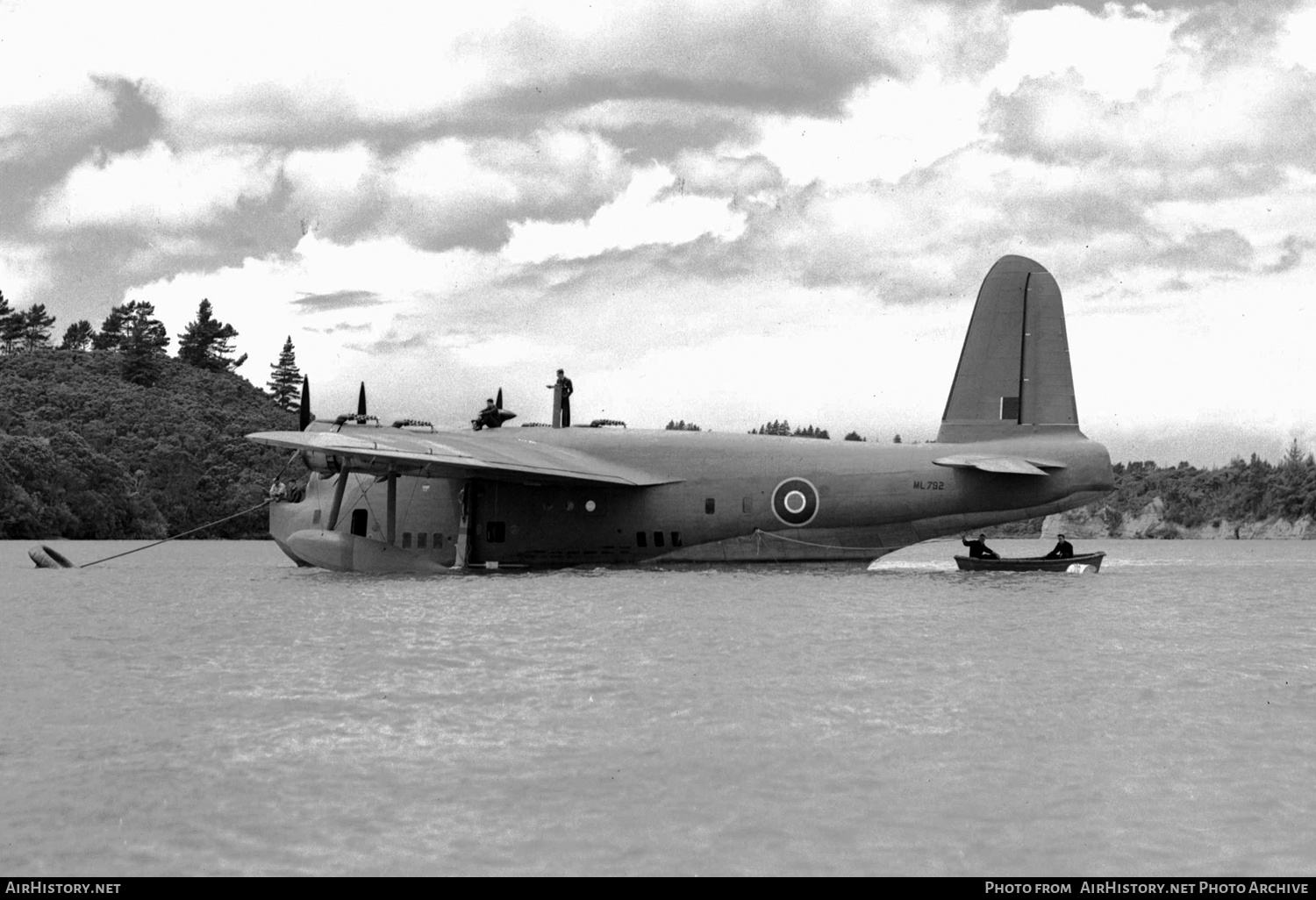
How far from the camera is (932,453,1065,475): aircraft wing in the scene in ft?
114

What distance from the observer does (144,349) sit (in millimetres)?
143375

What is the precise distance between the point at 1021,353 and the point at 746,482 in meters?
8.66

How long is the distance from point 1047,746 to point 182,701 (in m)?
9.53

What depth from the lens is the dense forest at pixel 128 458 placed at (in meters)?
90.9

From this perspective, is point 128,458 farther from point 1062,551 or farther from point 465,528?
point 1062,551

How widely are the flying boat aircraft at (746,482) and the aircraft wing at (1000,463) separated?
0.24 ft

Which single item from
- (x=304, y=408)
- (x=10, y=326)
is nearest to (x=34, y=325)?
(x=10, y=326)

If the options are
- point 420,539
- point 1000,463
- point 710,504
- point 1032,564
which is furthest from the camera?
point 1032,564

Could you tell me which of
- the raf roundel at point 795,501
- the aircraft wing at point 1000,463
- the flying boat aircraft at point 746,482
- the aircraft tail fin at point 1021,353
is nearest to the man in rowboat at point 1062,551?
the flying boat aircraft at point 746,482

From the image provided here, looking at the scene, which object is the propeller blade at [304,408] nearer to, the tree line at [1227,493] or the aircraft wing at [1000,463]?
the aircraft wing at [1000,463]

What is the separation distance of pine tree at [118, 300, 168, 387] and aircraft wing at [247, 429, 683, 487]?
114 meters

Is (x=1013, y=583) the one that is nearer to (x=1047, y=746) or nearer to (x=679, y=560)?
(x=679, y=560)

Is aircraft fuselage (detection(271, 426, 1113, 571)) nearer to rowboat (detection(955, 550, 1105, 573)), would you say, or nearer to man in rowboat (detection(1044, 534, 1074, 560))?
rowboat (detection(955, 550, 1105, 573))

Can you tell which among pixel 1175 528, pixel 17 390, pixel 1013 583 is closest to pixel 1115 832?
pixel 1013 583
